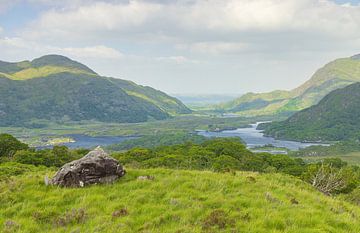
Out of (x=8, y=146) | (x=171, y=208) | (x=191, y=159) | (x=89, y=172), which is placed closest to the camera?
(x=171, y=208)

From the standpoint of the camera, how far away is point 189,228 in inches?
528

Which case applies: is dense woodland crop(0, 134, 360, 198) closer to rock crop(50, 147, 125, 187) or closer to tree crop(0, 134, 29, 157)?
tree crop(0, 134, 29, 157)

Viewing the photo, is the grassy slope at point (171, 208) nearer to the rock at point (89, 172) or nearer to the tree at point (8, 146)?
the rock at point (89, 172)

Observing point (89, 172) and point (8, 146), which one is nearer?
point (89, 172)

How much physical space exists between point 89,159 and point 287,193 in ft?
36.4

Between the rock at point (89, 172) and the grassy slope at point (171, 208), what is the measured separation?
2.40 feet

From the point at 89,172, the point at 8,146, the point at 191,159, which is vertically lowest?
the point at 191,159

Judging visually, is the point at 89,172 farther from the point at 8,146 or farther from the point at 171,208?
the point at 8,146

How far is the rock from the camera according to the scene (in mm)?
18984

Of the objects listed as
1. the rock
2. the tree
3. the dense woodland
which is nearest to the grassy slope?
the rock

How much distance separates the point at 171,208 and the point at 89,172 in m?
5.91

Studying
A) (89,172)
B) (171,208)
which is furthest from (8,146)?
(171,208)

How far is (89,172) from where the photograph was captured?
1925cm

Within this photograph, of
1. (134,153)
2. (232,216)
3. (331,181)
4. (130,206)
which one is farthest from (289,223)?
(134,153)
